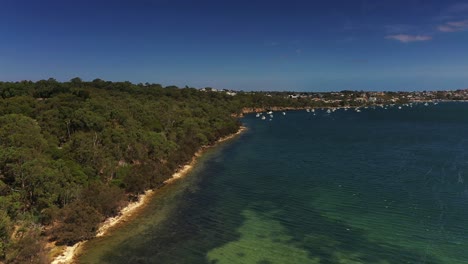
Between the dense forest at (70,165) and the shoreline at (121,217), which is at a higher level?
the dense forest at (70,165)

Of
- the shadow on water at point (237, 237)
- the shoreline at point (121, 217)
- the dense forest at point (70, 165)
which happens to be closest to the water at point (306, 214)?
the shadow on water at point (237, 237)

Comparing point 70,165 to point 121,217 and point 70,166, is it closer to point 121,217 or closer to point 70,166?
point 70,166

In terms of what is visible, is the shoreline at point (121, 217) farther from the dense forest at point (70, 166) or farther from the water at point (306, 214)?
the water at point (306, 214)

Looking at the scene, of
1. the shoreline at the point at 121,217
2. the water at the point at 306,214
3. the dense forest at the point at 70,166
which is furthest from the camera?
the water at the point at 306,214

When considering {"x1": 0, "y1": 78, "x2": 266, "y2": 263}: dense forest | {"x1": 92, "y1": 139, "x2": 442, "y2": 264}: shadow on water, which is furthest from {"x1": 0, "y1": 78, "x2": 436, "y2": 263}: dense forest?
{"x1": 92, "y1": 139, "x2": 442, "y2": 264}: shadow on water

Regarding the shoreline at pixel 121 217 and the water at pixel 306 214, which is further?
the water at pixel 306 214

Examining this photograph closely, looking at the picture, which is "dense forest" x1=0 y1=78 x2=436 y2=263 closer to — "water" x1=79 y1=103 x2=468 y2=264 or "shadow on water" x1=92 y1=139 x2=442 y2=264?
"water" x1=79 y1=103 x2=468 y2=264

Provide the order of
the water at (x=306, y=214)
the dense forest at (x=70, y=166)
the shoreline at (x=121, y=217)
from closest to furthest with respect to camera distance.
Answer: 1. the shoreline at (x=121, y=217)
2. the dense forest at (x=70, y=166)
3. the water at (x=306, y=214)
